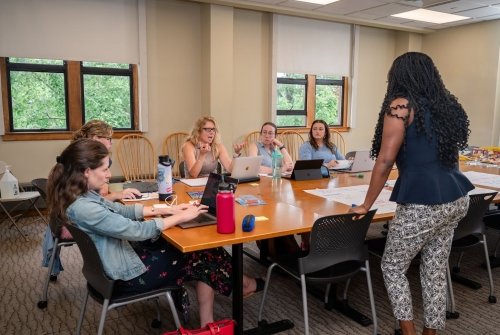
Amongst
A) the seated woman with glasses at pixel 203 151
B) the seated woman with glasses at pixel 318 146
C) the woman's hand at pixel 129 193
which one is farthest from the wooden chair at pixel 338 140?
the woman's hand at pixel 129 193

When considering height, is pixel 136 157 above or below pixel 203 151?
below

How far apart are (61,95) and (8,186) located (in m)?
1.22

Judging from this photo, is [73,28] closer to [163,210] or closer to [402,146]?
[163,210]

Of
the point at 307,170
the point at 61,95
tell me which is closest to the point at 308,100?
the point at 307,170

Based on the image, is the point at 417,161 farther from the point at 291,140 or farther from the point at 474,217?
the point at 291,140

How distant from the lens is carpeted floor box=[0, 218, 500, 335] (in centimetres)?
234

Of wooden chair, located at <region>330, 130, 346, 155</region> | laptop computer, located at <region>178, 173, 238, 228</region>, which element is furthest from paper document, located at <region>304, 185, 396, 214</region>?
wooden chair, located at <region>330, 130, 346, 155</region>

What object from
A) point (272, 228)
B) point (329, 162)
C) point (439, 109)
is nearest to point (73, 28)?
point (329, 162)

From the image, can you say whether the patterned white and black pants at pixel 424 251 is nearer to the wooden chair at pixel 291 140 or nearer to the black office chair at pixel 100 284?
the black office chair at pixel 100 284

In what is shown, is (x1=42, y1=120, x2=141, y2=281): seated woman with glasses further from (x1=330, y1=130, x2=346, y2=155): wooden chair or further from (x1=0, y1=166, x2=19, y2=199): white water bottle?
(x1=330, y1=130, x2=346, y2=155): wooden chair

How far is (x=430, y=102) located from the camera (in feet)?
5.88

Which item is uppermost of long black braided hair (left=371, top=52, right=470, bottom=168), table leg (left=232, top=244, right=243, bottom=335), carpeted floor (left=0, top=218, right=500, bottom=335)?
long black braided hair (left=371, top=52, right=470, bottom=168)

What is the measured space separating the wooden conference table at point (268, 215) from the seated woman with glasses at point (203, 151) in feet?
1.31

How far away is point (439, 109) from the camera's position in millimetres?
1791
